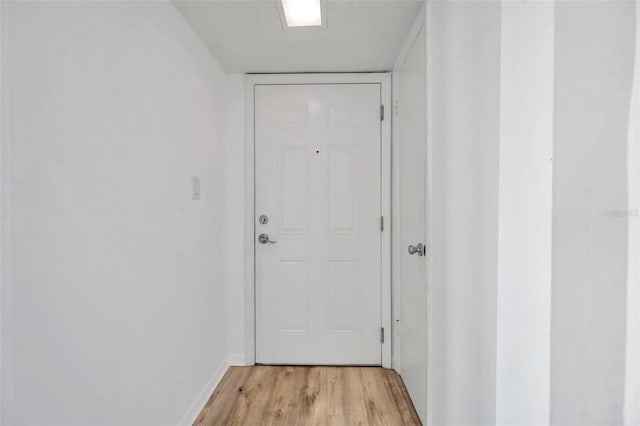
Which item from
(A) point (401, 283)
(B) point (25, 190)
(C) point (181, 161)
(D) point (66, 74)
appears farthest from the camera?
(A) point (401, 283)

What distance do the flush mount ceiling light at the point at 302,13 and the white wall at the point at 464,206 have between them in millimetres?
523

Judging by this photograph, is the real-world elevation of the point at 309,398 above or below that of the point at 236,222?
below

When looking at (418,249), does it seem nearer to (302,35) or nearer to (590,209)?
(590,209)

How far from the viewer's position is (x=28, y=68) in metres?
0.90

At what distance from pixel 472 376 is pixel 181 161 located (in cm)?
154

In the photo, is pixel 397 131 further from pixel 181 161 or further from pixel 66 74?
pixel 66 74

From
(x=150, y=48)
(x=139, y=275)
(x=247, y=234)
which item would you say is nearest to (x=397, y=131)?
(x=247, y=234)

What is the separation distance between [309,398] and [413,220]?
119 cm

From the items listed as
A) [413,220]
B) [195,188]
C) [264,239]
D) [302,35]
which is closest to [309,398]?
[264,239]

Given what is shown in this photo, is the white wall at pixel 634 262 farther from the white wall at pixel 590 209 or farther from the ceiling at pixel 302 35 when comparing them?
the ceiling at pixel 302 35

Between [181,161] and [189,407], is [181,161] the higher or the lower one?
the higher one

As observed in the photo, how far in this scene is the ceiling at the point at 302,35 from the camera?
5.57 feet

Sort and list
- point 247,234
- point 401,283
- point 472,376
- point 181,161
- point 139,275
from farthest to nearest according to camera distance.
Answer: point 247,234
point 401,283
point 181,161
point 139,275
point 472,376

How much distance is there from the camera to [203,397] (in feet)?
6.54
